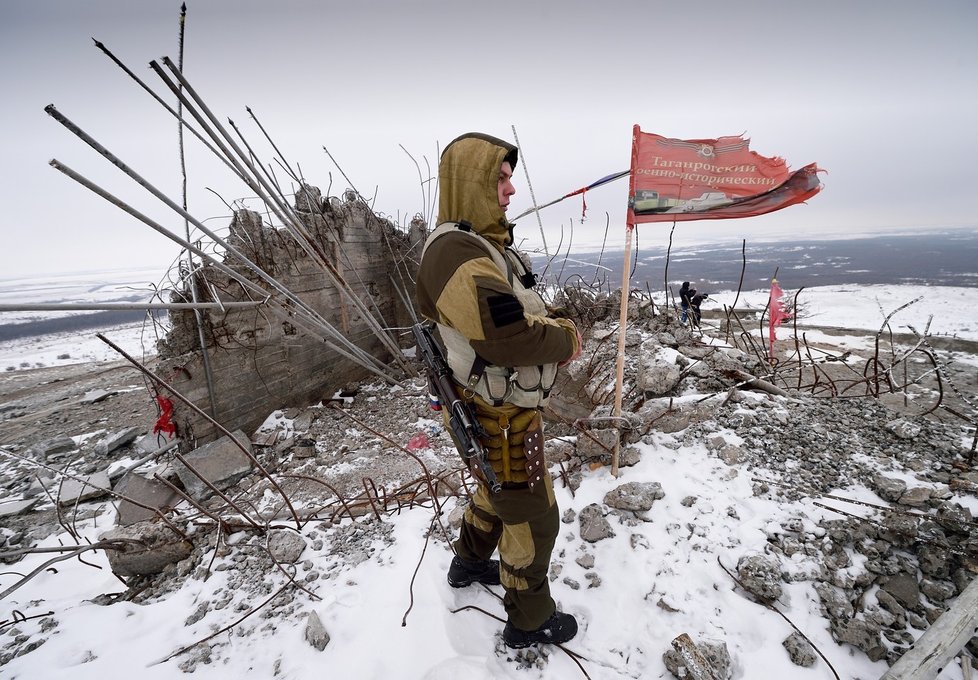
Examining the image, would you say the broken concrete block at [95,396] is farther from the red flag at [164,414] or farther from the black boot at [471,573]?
the black boot at [471,573]

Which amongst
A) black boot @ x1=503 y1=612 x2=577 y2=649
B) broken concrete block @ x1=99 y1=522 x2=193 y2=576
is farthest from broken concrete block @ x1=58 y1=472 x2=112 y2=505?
black boot @ x1=503 y1=612 x2=577 y2=649

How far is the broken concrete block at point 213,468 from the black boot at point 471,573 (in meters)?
2.96

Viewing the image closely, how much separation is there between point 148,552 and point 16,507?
332cm

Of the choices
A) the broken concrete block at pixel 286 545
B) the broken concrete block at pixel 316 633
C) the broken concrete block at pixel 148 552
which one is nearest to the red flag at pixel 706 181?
the broken concrete block at pixel 316 633

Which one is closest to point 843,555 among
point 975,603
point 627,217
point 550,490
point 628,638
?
point 975,603

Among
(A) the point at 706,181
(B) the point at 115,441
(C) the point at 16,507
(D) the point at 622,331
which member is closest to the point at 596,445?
(D) the point at 622,331

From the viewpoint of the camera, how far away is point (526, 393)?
1.55 meters

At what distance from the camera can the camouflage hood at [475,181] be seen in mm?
1451

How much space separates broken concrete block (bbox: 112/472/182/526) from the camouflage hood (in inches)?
155

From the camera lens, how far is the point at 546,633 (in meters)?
1.62

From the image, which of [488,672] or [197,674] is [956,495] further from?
[197,674]

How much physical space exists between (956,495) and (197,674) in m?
3.74

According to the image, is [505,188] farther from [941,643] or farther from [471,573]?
[941,643]

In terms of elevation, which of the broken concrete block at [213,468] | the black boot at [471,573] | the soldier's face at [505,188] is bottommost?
the broken concrete block at [213,468]
